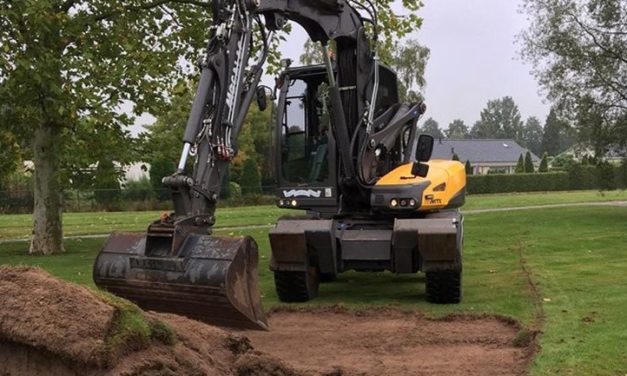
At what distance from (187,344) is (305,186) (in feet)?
18.1

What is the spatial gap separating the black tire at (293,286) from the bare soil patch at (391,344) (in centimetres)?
67

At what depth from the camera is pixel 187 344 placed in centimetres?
511

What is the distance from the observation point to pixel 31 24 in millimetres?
14609

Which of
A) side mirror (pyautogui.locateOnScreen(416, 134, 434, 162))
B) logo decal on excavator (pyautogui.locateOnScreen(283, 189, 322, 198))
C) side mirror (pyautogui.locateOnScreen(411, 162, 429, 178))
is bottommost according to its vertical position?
logo decal on excavator (pyautogui.locateOnScreen(283, 189, 322, 198))

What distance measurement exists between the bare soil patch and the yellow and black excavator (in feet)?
2.56

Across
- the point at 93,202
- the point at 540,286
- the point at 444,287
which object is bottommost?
the point at 540,286

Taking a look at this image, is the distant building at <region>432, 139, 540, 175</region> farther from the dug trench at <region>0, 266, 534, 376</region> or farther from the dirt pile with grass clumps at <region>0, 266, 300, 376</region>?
the dirt pile with grass clumps at <region>0, 266, 300, 376</region>

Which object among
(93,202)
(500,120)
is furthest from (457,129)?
(93,202)

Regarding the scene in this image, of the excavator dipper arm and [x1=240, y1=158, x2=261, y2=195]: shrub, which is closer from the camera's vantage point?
the excavator dipper arm

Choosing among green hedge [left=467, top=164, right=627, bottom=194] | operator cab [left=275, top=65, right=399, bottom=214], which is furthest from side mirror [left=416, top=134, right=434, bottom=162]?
green hedge [left=467, top=164, right=627, bottom=194]

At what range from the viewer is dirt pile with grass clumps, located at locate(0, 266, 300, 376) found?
4309 mm

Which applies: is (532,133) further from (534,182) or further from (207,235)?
(207,235)

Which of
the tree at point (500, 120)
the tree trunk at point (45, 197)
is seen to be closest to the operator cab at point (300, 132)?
the tree trunk at point (45, 197)

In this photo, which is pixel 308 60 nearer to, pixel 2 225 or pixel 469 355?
pixel 2 225
